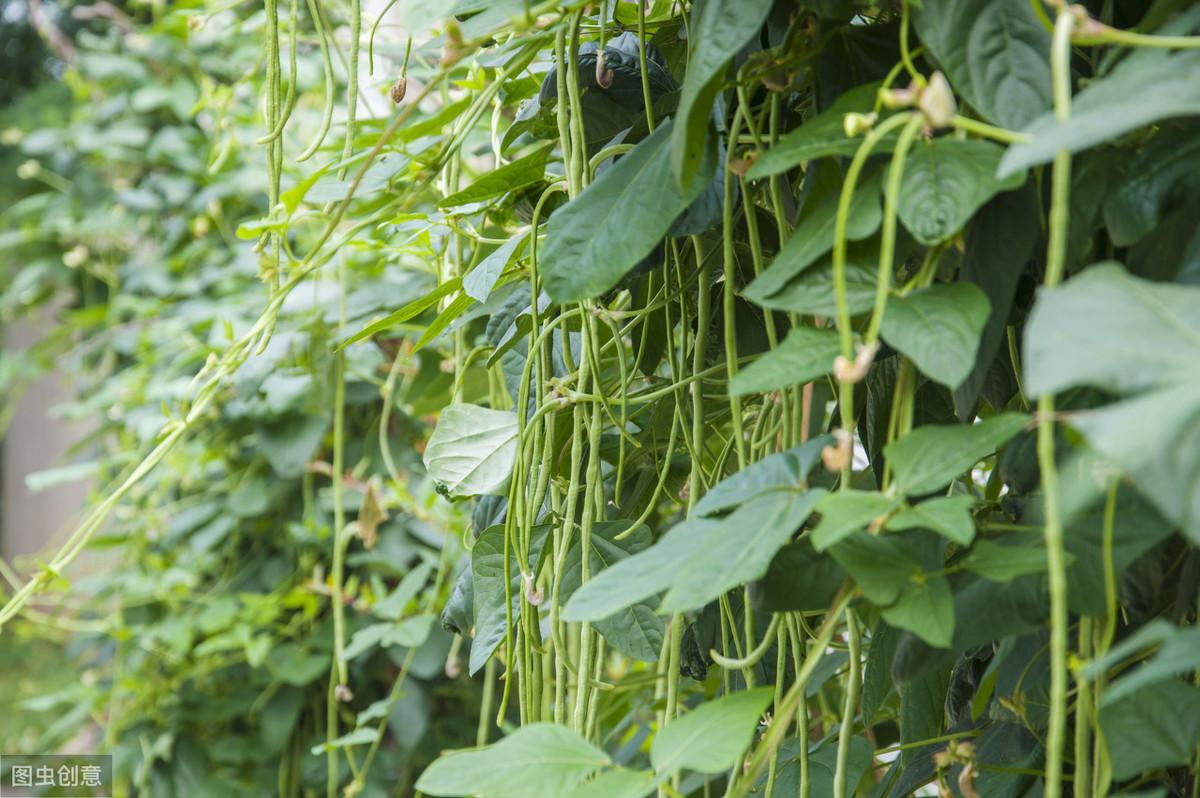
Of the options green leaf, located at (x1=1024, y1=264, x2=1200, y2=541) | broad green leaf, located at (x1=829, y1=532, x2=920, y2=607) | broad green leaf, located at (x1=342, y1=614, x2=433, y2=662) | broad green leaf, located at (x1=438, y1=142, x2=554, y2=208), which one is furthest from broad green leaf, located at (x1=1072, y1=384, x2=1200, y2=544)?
broad green leaf, located at (x1=342, y1=614, x2=433, y2=662)

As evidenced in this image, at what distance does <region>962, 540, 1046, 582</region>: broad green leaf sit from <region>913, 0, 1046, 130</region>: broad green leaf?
14cm

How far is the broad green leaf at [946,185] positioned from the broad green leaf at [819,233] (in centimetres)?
2

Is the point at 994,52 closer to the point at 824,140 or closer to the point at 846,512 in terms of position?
the point at 824,140

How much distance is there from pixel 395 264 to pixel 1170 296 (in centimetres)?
99

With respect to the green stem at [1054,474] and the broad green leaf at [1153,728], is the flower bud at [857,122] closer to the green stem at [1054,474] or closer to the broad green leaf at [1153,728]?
the green stem at [1054,474]

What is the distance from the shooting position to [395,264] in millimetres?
Result: 1174

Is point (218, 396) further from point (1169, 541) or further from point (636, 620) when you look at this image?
point (1169, 541)

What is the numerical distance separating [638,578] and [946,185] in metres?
0.16

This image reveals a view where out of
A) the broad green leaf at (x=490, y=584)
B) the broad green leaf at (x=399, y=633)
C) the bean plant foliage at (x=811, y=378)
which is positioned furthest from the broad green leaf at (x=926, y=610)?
the broad green leaf at (x=399, y=633)

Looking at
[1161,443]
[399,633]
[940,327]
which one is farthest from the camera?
[399,633]

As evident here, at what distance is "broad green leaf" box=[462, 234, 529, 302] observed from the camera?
516 mm

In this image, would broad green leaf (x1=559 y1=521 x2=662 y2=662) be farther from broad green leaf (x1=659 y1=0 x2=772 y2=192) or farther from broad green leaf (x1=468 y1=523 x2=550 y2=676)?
broad green leaf (x1=659 y1=0 x2=772 y2=192)

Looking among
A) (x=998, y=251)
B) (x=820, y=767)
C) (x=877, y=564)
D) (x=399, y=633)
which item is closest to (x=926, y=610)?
(x=877, y=564)

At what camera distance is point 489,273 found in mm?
527
